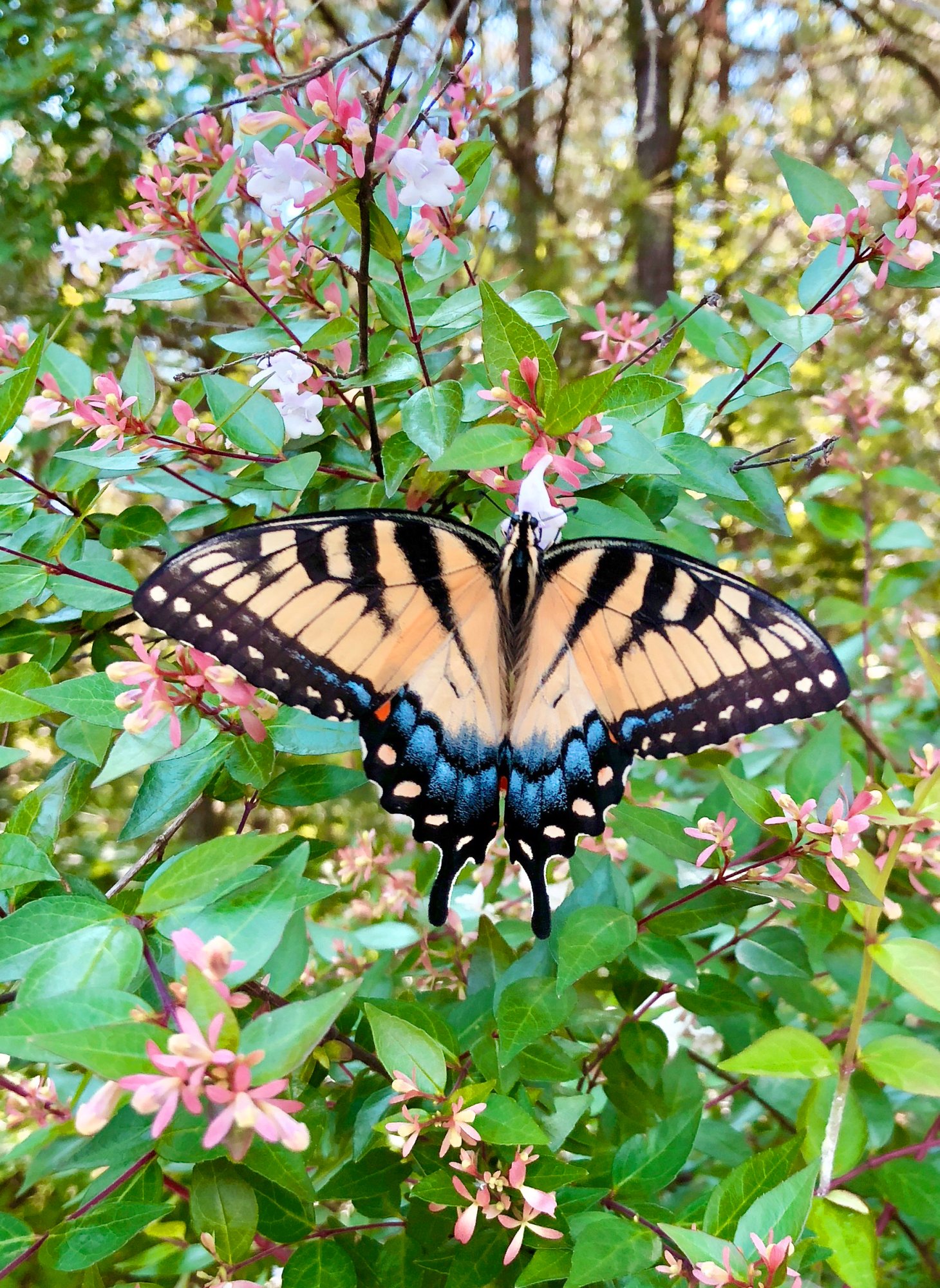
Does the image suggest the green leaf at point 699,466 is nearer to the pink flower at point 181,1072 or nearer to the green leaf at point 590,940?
the green leaf at point 590,940

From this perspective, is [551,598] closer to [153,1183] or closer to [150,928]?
[150,928]

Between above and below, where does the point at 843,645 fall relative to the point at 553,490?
above

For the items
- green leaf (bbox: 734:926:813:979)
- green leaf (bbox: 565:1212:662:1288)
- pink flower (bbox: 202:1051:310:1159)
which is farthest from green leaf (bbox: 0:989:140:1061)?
green leaf (bbox: 734:926:813:979)

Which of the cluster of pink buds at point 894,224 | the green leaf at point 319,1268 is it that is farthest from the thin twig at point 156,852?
the cluster of pink buds at point 894,224

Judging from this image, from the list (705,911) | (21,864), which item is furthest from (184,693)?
(705,911)

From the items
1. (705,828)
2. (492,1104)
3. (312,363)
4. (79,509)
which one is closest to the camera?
(492,1104)

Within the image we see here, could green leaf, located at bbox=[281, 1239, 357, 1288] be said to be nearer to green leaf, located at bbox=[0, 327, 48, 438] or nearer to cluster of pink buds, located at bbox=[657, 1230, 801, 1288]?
cluster of pink buds, located at bbox=[657, 1230, 801, 1288]

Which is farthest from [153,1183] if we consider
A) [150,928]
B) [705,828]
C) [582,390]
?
[582,390]

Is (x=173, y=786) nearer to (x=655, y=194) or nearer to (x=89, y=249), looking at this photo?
(x=89, y=249)
